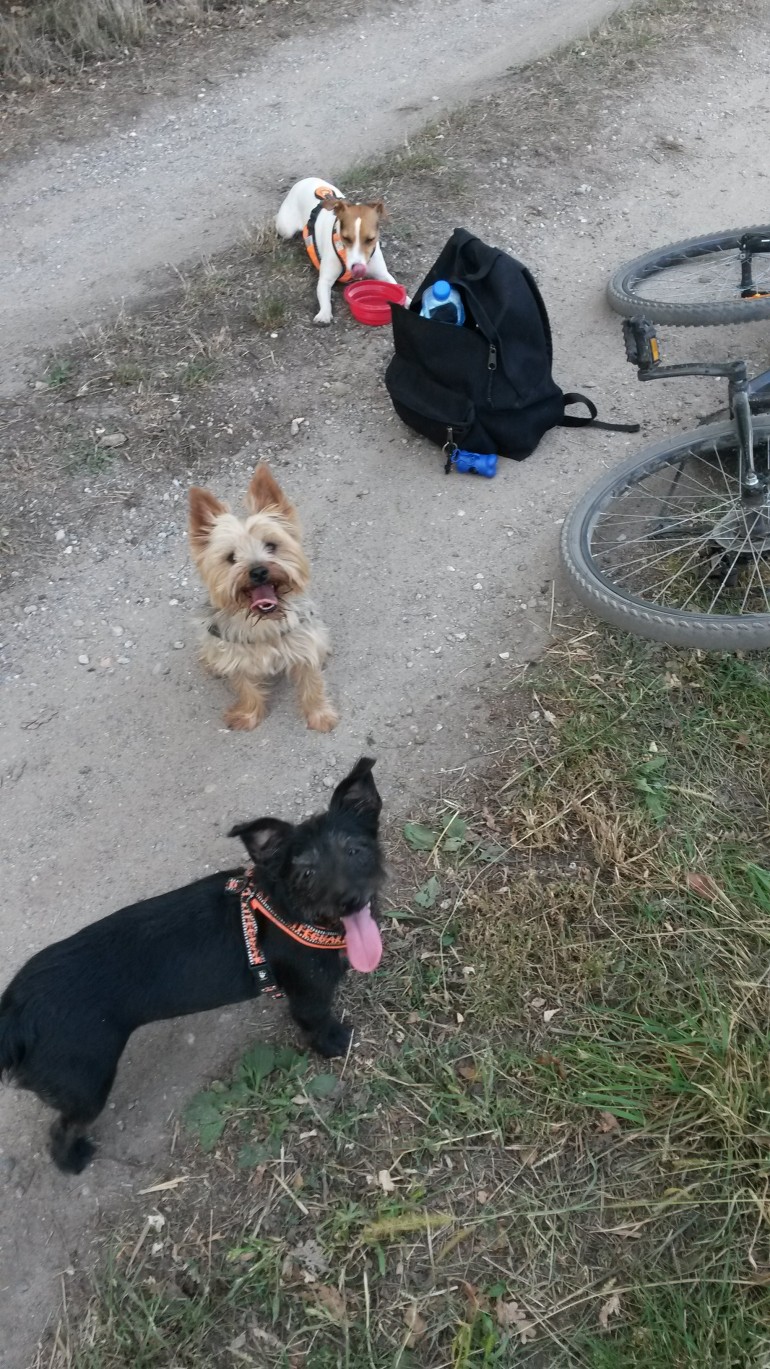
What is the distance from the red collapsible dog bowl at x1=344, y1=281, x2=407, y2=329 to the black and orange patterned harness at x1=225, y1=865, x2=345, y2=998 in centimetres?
465

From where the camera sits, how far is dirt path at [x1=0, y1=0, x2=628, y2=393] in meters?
7.49

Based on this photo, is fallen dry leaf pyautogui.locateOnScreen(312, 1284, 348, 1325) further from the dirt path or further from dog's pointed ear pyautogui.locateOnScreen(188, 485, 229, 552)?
the dirt path

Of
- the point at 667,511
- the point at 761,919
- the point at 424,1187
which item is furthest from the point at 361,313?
the point at 424,1187

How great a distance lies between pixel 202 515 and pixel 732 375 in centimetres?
248

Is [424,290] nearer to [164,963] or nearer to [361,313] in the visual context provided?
[361,313]

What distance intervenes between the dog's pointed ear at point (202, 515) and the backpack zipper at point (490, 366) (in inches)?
79.4

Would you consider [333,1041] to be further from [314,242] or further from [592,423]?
[314,242]

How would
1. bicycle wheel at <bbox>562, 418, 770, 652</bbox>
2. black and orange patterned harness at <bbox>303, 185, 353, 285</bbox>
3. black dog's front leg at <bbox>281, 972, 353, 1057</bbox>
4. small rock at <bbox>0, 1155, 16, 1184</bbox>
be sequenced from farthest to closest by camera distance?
black and orange patterned harness at <bbox>303, 185, 353, 285</bbox>, bicycle wheel at <bbox>562, 418, 770, 652</bbox>, small rock at <bbox>0, 1155, 16, 1184</bbox>, black dog's front leg at <bbox>281, 972, 353, 1057</bbox>

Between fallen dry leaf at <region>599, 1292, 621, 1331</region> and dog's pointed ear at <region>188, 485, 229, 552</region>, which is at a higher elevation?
dog's pointed ear at <region>188, 485, 229, 552</region>

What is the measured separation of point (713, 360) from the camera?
Answer: 6.22 meters

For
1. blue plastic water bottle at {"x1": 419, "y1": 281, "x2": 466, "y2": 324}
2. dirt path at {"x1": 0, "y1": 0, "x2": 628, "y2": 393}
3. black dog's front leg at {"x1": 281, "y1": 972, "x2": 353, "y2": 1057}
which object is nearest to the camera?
black dog's front leg at {"x1": 281, "y1": 972, "x2": 353, "y2": 1057}

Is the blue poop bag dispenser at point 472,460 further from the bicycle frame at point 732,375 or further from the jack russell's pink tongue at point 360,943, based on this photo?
Answer: the jack russell's pink tongue at point 360,943

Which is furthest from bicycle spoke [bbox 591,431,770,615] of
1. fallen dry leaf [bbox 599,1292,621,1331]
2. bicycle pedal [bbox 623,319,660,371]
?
fallen dry leaf [bbox 599,1292,621,1331]

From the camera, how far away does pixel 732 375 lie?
420 cm
